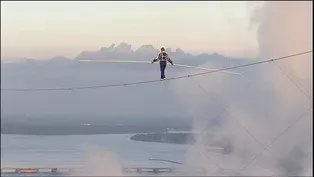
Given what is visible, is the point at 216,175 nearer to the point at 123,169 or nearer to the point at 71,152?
the point at 123,169

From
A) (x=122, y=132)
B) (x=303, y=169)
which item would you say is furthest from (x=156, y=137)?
(x=303, y=169)

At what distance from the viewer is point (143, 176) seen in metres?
64.0

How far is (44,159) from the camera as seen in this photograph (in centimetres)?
6925

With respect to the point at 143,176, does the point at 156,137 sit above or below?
above

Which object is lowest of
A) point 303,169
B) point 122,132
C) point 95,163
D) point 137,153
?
point 303,169

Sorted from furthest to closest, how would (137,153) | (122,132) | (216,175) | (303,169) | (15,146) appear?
(122,132) < (137,153) < (15,146) < (216,175) < (303,169)

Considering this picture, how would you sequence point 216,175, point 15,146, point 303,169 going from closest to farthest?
1. point 303,169
2. point 216,175
3. point 15,146

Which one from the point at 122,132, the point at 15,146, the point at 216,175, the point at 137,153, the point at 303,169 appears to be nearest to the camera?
the point at 303,169

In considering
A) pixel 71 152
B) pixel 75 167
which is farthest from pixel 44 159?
pixel 75 167

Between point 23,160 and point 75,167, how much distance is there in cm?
518

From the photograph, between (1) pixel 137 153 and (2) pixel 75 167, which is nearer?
(2) pixel 75 167

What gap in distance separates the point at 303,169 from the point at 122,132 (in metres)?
27.1

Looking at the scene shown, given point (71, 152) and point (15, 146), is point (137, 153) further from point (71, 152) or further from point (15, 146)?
point (15, 146)

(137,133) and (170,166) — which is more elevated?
(137,133)
